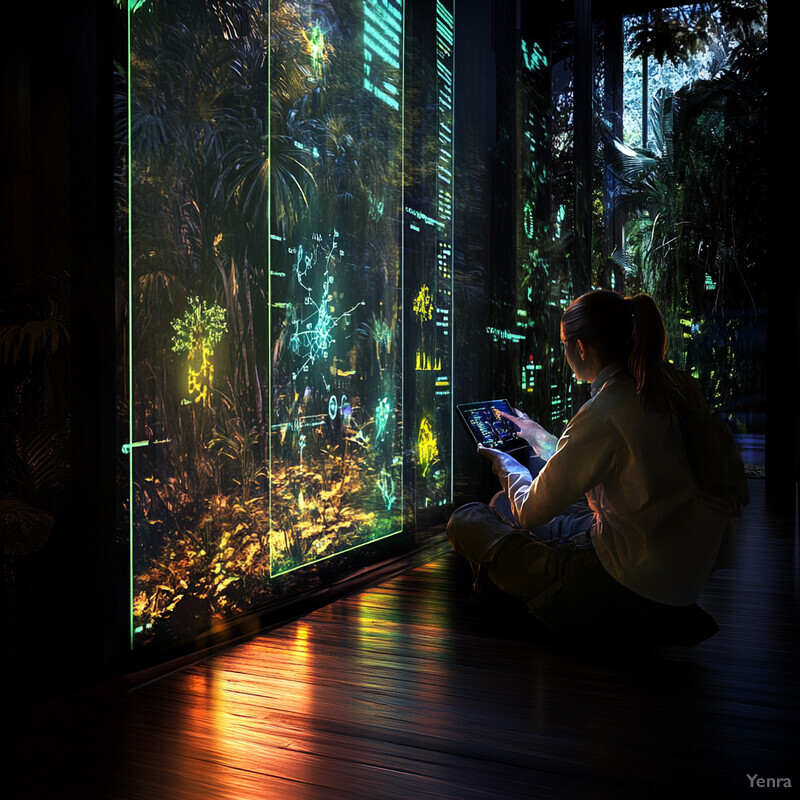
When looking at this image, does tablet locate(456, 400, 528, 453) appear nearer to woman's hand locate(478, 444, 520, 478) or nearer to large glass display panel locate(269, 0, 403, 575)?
woman's hand locate(478, 444, 520, 478)

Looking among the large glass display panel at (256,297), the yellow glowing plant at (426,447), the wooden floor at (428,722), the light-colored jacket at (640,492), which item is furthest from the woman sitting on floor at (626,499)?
the yellow glowing plant at (426,447)

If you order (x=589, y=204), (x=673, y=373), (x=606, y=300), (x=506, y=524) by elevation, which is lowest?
(x=506, y=524)

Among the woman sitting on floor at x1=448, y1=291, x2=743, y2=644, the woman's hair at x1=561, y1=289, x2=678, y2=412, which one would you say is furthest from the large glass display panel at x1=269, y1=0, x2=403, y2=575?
the woman's hair at x1=561, y1=289, x2=678, y2=412

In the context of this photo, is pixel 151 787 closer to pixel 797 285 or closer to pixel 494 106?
pixel 494 106

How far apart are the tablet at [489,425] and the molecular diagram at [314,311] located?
657 mm

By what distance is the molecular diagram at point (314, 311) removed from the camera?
3094 mm

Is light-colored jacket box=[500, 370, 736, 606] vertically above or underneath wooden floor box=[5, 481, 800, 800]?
above

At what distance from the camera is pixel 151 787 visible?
1.68 metres

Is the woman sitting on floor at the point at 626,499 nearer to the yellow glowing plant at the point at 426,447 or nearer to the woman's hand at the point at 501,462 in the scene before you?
the woman's hand at the point at 501,462

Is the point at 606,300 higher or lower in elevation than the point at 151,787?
higher

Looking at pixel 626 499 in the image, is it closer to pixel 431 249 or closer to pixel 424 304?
pixel 424 304

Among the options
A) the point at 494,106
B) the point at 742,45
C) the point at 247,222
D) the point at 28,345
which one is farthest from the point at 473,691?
the point at 742,45

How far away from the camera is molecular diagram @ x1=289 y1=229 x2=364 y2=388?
3.09 m

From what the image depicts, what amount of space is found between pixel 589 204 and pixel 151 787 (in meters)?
5.88
